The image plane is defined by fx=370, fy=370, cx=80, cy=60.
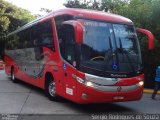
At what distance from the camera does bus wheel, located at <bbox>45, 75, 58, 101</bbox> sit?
13.3 m

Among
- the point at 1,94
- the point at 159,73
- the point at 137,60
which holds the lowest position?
the point at 1,94

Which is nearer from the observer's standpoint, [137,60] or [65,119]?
[65,119]

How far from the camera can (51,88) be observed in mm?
13539

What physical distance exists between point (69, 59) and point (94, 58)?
989 millimetres

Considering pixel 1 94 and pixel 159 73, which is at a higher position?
pixel 159 73

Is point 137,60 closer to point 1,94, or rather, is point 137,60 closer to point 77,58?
point 77,58

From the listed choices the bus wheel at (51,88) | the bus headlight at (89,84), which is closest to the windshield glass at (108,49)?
the bus headlight at (89,84)

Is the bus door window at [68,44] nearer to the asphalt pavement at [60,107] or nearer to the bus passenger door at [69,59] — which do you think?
the bus passenger door at [69,59]

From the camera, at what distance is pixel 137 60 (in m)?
11.7

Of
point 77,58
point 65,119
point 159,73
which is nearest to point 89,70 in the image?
point 77,58

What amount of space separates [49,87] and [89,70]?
10.8 ft

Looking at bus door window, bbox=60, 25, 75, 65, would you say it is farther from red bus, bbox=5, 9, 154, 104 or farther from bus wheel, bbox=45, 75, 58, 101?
bus wheel, bbox=45, 75, 58, 101

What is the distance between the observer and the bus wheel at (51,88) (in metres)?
13.3

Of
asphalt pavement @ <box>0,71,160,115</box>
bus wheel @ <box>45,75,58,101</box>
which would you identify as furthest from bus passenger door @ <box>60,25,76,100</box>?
bus wheel @ <box>45,75,58,101</box>
